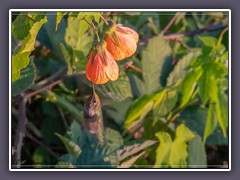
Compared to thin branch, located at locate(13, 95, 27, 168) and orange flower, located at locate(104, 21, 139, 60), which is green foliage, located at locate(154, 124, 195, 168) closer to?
thin branch, located at locate(13, 95, 27, 168)

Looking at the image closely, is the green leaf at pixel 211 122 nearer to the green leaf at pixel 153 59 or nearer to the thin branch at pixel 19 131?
the green leaf at pixel 153 59

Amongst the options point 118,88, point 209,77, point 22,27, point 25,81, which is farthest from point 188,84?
point 22,27

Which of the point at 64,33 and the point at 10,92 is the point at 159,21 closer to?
the point at 64,33

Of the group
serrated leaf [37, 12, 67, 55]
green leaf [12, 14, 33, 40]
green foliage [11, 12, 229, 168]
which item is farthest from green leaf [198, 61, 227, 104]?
green leaf [12, 14, 33, 40]

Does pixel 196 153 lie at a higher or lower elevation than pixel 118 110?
lower

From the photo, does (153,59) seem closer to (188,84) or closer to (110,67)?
→ (188,84)
